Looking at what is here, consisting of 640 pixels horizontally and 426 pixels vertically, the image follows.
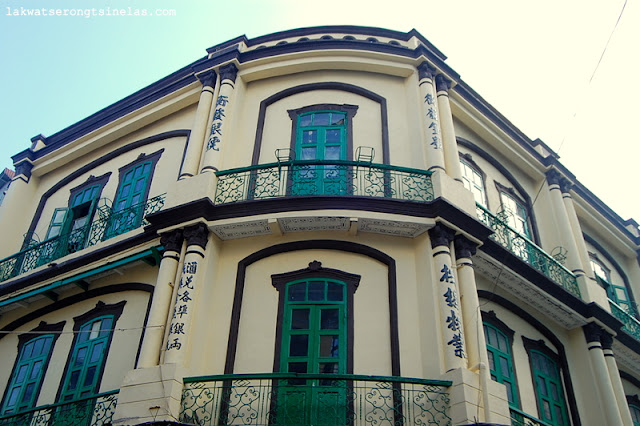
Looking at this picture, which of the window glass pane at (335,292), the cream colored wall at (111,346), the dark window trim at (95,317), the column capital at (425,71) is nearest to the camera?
the window glass pane at (335,292)

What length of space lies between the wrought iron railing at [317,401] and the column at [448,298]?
0.52m

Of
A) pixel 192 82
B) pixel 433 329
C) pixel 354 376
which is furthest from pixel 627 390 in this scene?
pixel 192 82

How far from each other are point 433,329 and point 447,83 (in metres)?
6.13

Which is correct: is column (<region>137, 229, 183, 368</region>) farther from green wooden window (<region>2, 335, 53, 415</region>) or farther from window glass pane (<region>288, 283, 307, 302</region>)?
green wooden window (<region>2, 335, 53, 415</region>)

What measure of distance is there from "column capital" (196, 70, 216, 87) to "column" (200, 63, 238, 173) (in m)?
0.19

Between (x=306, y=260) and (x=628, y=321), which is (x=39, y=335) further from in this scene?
(x=628, y=321)

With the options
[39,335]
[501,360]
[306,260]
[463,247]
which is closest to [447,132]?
[463,247]

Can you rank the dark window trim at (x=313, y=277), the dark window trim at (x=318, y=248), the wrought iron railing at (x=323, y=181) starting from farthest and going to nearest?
the wrought iron railing at (x=323, y=181)
the dark window trim at (x=313, y=277)
the dark window trim at (x=318, y=248)

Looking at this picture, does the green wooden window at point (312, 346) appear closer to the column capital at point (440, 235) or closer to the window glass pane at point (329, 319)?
the window glass pane at point (329, 319)

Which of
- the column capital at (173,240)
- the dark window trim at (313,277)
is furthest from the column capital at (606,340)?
the column capital at (173,240)

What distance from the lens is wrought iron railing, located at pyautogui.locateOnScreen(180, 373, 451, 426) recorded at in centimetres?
845

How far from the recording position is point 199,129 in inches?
484

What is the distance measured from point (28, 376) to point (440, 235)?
8.03 meters

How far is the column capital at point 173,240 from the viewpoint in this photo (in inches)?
413
